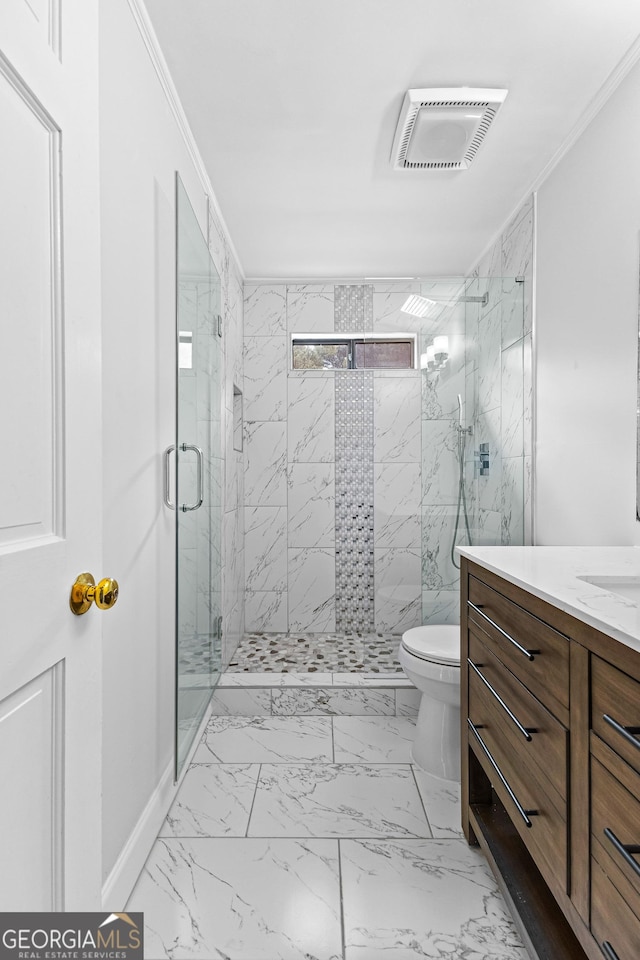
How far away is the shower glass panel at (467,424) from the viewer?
2.72 meters

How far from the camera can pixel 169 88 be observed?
188 centimetres

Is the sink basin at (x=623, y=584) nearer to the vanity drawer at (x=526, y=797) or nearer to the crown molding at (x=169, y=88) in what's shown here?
the vanity drawer at (x=526, y=797)

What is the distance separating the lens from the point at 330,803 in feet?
6.52

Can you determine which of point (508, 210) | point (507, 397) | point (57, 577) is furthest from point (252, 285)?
point (57, 577)

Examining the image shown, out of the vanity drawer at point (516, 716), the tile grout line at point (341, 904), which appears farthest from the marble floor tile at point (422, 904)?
the vanity drawer at point (516, 716)

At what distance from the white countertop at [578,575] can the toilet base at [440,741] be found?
76 cm

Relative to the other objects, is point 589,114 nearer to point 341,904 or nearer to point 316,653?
point 341,904

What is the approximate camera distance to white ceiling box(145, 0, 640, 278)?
1621 millimetres

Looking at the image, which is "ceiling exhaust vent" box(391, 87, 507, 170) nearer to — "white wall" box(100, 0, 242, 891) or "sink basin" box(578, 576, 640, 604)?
"white wall" box(100, 0, 242, 891)

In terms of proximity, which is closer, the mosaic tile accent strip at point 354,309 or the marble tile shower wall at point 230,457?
the marble tile shower wall at point 230,457

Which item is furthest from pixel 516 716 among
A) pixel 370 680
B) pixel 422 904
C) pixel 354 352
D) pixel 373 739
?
pixel 354 352

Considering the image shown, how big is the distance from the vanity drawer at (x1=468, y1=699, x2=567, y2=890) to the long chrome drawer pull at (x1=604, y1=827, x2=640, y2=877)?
185mm

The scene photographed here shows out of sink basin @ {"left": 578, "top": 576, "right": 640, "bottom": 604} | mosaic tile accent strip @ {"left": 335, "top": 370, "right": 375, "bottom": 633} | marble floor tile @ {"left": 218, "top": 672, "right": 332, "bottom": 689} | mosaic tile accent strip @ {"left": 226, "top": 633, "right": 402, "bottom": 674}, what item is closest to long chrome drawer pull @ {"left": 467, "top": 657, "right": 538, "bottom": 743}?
sink basin @ {"left": 578, "top": 576, "right": 640, "bottom": 604}

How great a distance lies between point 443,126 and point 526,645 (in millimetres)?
1792
